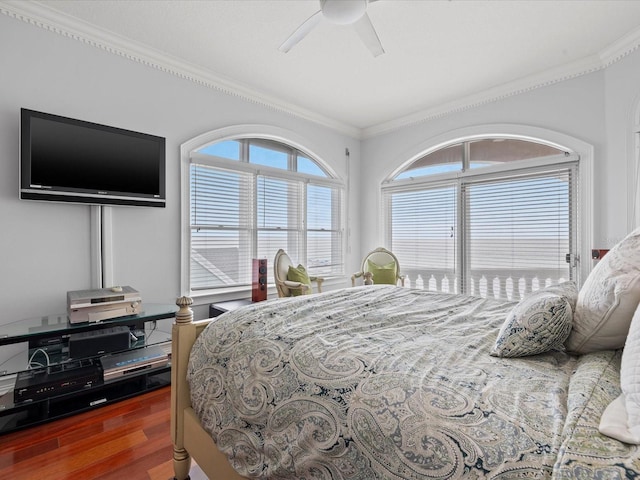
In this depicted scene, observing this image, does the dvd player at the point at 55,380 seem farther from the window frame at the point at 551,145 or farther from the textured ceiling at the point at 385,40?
the window frame at the point at 551,145

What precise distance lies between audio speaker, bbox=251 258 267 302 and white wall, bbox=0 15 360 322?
2.50 feet

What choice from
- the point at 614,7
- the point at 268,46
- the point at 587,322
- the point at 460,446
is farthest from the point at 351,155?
the point at 460,446

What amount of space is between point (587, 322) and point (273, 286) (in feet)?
10.5

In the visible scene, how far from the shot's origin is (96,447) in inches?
73.5

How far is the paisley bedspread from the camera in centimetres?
67

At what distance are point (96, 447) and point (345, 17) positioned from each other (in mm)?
2957

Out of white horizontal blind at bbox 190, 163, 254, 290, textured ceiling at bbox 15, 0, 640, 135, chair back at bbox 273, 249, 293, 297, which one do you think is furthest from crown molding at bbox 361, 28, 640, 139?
chair back at bbox 273, 249, 293, 297

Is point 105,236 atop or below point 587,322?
atop

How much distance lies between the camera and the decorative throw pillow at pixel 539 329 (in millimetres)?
1064

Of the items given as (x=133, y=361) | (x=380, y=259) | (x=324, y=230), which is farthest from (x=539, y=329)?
(x=324, y=230)

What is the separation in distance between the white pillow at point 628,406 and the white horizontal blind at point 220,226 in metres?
3.21

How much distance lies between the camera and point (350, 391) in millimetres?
937

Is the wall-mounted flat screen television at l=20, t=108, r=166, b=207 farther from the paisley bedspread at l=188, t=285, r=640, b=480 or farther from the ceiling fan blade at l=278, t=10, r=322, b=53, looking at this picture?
the paisley bedspread at l=188, t=285, r=640, b=480

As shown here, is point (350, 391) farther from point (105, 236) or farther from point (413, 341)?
point (105, 236)
